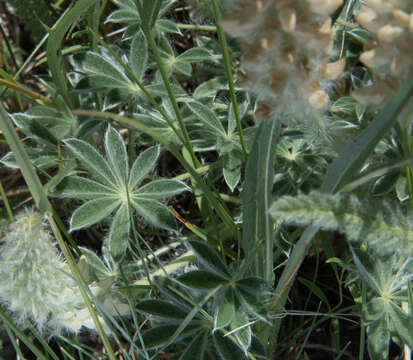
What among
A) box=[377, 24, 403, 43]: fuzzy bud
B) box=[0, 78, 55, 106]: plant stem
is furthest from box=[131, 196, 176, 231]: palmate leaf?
box=[377, 24, 403, 43]: fuzzy bud

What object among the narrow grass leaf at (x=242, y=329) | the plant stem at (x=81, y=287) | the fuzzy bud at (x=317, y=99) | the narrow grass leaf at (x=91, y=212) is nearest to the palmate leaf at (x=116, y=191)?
the narrow grass leaf at (x=91, y=212)

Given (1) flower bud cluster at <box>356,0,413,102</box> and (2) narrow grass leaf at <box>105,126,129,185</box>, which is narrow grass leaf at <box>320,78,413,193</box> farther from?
(2) narrow grass leaf at <box>105,126,129,185</box>

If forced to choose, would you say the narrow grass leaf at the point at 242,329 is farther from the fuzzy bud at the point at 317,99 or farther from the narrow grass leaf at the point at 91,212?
the fuzzy bud at the point at 317,99

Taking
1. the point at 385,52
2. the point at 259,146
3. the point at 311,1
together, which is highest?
the point at 311,1

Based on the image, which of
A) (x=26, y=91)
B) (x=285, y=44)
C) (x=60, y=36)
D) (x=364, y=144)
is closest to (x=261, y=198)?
(x=364, y=144)

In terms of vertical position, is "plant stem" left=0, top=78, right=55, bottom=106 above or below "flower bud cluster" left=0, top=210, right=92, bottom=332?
above

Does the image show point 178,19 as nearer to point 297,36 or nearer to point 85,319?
point 85,319

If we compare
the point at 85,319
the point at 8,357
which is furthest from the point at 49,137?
the point at 8,357
